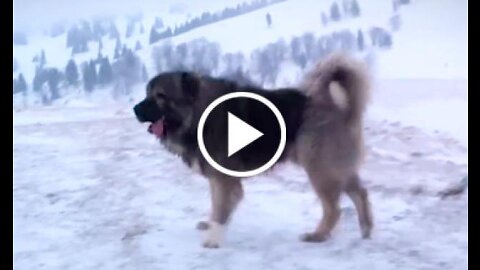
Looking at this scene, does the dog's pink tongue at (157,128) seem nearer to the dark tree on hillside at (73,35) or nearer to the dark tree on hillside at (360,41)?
the dark tree on hillside at (73,35)

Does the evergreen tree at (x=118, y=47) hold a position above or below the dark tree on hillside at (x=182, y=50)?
above

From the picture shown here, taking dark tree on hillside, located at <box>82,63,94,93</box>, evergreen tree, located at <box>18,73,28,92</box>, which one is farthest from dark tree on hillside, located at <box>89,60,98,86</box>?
evergreen tree, located at <box>18,73,28,92</box>

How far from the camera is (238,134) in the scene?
1215mm

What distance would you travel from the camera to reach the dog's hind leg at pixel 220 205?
4.00ft

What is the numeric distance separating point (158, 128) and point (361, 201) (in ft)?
1.15

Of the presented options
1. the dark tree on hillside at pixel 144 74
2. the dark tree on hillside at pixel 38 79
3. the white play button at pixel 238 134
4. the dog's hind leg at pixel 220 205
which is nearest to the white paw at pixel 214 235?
the dog's hind leg at pixel 220 205

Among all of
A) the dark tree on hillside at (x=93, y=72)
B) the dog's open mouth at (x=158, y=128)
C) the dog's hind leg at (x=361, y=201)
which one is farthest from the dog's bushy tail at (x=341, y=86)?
the dark tree on hillside at (x=93, y=72)

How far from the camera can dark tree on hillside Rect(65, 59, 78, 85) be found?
1.23m

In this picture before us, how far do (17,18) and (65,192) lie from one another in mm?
296

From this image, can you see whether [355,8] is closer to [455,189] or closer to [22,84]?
[455,189]

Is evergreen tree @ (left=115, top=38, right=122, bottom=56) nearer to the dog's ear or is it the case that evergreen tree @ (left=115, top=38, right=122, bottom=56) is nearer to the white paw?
the dog's ear

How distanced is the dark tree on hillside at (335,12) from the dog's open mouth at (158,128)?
1.06 ft

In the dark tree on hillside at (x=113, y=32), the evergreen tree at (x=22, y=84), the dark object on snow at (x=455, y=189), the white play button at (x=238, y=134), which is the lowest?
the dark object on snow at (x=455, y=189)
